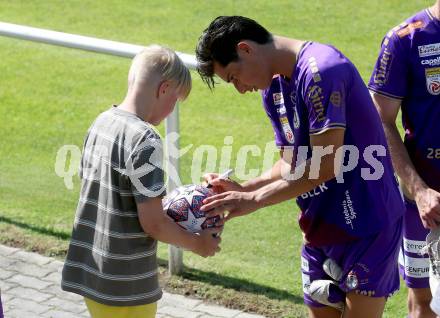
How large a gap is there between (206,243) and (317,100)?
923 mm

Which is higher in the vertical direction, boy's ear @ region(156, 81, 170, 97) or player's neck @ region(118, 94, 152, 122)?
boy's ear @ region(156, 81, 170, 97)

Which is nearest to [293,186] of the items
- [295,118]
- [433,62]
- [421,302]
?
[295,118]

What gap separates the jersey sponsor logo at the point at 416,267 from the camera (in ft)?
18.0

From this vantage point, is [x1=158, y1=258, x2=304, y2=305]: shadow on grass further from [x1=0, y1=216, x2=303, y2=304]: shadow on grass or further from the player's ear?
the player's ear

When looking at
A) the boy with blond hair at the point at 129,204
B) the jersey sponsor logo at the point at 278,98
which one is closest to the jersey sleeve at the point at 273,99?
the jersey sponsor logo at the point at 278,98

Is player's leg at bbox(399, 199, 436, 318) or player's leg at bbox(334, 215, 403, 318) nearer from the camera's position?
player's leg at bbox(334, 215, 403, 318)

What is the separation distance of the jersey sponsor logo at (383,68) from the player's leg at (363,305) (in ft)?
3.96

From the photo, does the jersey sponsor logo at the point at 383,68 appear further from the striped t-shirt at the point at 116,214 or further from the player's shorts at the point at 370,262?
the striped t-shirt at the point at 116,214

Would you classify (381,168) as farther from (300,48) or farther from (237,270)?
(237,270)

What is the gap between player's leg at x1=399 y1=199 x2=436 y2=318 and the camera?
215 inches

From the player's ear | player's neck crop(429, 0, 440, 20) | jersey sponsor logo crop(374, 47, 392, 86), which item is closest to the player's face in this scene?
the player's ear

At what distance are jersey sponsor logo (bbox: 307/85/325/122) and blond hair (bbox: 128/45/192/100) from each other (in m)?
0.62

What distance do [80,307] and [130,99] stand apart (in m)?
2.34

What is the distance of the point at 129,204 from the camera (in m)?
4.52
